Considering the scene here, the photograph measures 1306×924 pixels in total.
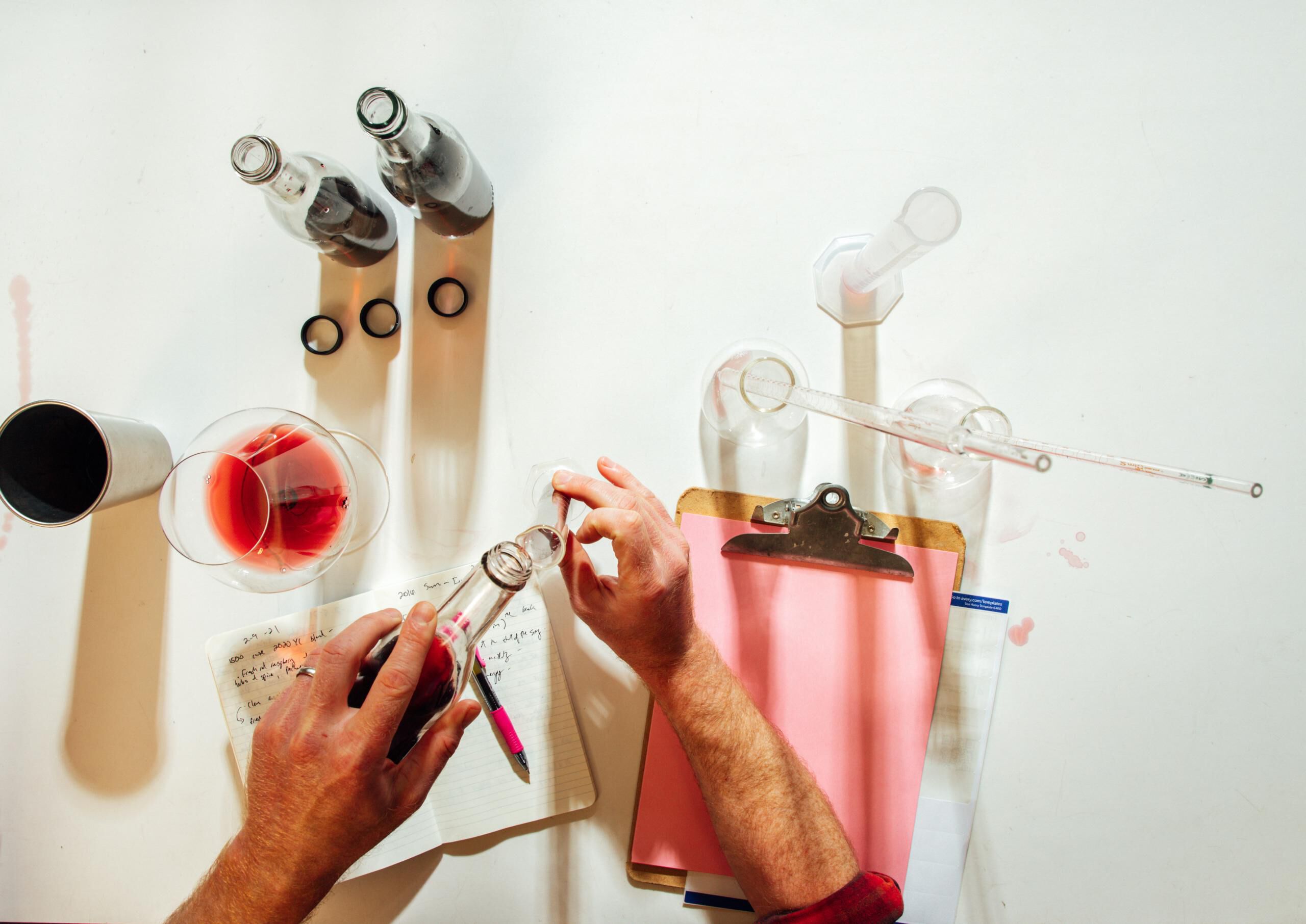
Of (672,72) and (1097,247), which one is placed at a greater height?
(672,72)

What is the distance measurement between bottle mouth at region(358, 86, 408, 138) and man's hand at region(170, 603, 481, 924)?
46cm

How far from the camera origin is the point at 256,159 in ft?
2.24

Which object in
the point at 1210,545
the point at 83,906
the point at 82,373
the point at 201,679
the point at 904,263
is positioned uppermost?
the point at 904,263

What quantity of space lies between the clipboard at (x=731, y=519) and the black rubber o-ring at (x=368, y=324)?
1.47 ft

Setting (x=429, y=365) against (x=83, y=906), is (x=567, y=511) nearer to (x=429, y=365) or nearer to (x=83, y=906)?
(x=429, y=365)

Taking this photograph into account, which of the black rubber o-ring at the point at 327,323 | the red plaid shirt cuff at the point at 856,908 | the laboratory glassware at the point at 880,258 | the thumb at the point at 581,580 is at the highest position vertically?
the laboratory glassware at the point at 880,258

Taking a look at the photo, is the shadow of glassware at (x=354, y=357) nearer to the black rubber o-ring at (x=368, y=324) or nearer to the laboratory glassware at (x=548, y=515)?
the black rubber o-ring at (x=368, y=324)

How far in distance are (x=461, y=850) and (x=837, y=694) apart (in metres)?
0.54

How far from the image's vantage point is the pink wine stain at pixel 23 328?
0.92m

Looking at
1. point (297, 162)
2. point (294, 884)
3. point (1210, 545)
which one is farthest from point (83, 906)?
point (1210, 545)

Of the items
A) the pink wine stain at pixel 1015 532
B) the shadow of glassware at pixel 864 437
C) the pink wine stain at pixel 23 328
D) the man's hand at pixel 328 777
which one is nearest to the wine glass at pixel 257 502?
the man's hand at pixel 328 777

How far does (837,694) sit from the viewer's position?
0.90m

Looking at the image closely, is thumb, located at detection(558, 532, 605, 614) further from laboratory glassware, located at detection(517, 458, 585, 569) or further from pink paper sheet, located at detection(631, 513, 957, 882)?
pink paper sheet, located at detection(631, 513, 957, 882)

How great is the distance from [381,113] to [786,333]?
541 millimetres
